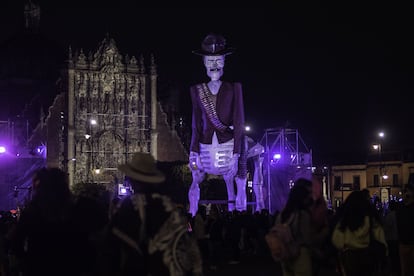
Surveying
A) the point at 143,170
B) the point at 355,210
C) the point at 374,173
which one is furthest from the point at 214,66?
the point at 374,173

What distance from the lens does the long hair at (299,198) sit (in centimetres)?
808

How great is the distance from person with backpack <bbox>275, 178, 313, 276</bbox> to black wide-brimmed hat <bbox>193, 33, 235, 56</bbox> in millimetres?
15516

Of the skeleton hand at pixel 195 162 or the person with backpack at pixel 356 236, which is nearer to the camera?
the person with backpack at pixel 356 236

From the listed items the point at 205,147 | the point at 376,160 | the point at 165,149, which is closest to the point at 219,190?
the point at 165,149

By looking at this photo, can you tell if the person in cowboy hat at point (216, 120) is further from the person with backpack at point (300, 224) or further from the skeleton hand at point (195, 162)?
the person with backpack at point (300, 224)

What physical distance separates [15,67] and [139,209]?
2786 inches

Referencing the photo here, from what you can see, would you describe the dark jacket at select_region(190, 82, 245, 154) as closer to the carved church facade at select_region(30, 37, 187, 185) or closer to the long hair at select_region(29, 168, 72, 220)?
the long hair at select_region(29, 168, 72, 220)

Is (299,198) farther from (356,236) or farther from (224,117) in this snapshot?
(224,117)

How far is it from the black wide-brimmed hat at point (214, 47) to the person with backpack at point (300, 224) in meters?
15.5

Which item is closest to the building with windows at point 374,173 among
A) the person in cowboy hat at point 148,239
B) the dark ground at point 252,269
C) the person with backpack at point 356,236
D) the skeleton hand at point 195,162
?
the skeleton hand at point 195,162

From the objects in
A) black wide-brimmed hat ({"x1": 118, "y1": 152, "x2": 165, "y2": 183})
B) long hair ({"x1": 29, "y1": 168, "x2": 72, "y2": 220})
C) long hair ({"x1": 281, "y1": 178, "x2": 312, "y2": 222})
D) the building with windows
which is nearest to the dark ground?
long hair ({"x1": 281, "y1": 178, "x2": 312, "y2": 222})

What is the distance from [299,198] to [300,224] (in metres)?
0.27

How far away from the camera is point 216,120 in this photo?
23.3 meters

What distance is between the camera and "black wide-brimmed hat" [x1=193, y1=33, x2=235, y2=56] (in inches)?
921
